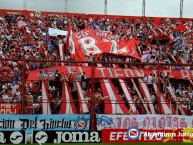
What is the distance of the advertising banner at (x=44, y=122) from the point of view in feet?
47.6

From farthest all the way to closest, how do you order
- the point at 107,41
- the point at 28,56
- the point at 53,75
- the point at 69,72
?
the point at 107,41, the point at 28,56, the point at 69,72, the point at 53,75

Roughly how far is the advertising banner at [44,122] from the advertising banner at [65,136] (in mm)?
1938

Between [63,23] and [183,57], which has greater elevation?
[63,23]

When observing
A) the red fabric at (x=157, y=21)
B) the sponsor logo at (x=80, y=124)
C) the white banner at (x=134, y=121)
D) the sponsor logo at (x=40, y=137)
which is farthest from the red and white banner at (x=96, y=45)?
the sponsor logo at (x=40, y=137)

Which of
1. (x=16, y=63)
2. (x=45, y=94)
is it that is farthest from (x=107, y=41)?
(x=45, y=94)

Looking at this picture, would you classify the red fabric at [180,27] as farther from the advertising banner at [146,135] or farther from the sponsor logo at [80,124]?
the advertising banner at [146,135]

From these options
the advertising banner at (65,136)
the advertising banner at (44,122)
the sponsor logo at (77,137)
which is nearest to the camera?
the advertising banner at (65,136)

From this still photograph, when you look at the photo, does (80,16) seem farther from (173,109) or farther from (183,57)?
(173,109)

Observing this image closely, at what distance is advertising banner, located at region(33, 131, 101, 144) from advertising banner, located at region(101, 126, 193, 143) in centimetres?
42

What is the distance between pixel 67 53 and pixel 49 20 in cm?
433

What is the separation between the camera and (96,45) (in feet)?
89.6

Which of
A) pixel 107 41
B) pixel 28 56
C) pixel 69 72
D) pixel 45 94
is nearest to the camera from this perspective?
pixel 45 94

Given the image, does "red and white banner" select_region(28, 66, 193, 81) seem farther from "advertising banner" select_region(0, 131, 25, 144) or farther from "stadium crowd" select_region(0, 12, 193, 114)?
"advertising banner" select_region(0, 131, 25, 144)

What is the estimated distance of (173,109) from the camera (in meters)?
18.2
